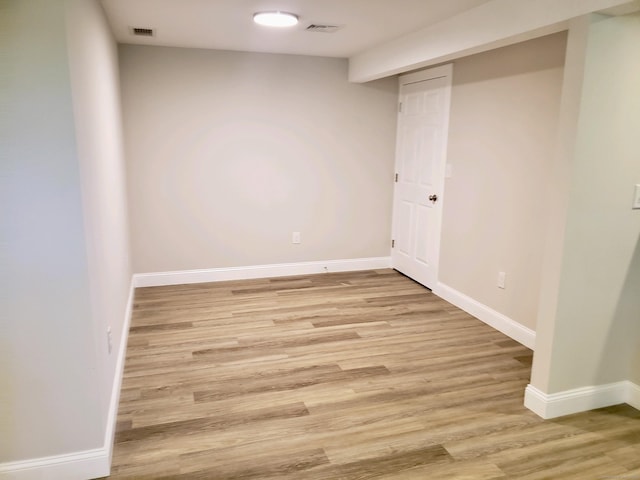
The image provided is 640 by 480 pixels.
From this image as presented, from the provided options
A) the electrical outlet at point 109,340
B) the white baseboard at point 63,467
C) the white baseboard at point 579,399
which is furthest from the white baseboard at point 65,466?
the white baseboard at point 579,399

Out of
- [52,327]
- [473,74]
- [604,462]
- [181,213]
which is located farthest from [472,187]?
[52,327]

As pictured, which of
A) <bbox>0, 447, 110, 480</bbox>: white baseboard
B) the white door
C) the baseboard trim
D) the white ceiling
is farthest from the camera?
the white door

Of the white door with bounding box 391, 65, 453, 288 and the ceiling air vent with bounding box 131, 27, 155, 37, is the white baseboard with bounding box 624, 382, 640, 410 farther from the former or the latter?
the ceiling air vent with bounding box 131, 27, 155, 37

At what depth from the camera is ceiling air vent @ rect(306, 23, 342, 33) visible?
3.46 metres

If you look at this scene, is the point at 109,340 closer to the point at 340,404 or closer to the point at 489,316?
the point at 340,404

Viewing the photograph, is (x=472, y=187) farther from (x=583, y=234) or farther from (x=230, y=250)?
(x=230, y=250)

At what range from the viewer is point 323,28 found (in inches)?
139

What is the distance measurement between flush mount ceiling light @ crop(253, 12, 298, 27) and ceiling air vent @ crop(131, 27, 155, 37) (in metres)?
0.99

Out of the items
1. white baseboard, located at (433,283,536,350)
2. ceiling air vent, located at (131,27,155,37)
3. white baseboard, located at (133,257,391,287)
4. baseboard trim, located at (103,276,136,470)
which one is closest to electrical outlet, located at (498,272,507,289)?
white baseboard, located at (433,283,536,350)

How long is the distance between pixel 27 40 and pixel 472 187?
10.9 ft

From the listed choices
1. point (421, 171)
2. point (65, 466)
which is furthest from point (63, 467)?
point (421, 171)

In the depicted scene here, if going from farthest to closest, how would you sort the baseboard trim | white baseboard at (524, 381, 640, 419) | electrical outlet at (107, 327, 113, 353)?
white baseboard at (524, 381, 640, 419) < electrical outlet at (107, 327, 113, 353) < the baseboard trim

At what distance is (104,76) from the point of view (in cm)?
295

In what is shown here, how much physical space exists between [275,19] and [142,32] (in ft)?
4.16
